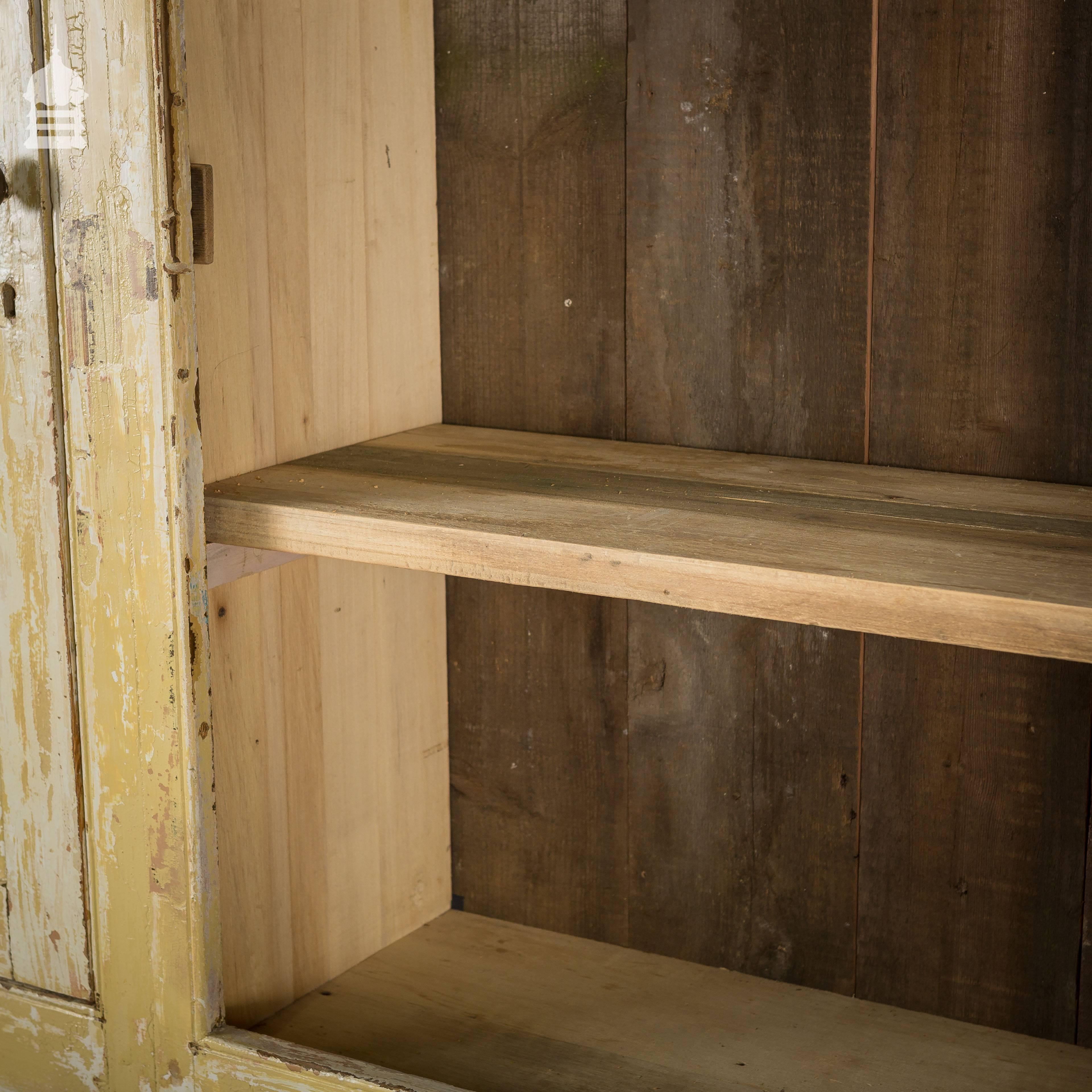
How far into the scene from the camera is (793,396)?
1.49 metres

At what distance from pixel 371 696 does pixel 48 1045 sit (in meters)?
0.50

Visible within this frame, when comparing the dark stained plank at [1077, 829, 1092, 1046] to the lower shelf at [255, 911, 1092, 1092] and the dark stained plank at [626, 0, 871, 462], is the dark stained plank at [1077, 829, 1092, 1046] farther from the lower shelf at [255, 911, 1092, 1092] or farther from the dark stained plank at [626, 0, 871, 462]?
the dark stained plank at [626, 0, 871, 462]

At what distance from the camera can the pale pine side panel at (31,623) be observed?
1.26 meters

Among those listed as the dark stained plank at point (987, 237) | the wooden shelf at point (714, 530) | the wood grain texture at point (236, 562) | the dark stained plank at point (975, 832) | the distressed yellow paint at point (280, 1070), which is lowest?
the distressed yellow paint at point (280, 1070)

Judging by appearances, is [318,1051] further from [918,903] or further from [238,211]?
[238,211]

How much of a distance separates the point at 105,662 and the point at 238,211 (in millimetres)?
449

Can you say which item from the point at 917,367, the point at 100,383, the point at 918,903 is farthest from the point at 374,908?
the point at 917,367

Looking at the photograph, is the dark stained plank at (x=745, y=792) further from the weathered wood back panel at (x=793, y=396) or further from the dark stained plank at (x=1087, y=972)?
the dark stained plank at (x=1087, y=972)

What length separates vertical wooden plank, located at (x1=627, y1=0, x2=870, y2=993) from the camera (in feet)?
4.69

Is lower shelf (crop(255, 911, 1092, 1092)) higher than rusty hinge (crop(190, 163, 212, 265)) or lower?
lower

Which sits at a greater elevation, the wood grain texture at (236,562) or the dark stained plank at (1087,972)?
the wood grain texture at (236,562)

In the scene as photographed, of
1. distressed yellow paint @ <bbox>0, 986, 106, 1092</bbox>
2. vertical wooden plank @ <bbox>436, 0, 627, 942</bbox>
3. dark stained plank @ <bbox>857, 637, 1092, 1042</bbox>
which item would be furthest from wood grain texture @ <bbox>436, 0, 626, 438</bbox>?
distressed yellow paint @ <bbox>0, 986, 106, 1092</bbox>

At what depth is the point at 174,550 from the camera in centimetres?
125

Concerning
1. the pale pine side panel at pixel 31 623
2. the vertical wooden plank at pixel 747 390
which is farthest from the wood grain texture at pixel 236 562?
the vertical wooden plank at pixel 747 390
